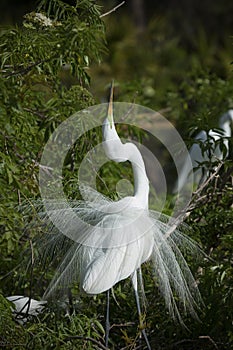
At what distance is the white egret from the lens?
2.21 meters

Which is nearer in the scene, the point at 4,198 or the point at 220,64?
the point at 4,198

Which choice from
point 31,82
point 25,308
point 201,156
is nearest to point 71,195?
point 25,308

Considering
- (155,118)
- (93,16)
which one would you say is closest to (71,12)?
(93,16)

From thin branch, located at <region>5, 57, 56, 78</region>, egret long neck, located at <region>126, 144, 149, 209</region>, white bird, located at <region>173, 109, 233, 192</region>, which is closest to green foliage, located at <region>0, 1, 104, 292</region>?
thin branch, located at <region>5, 57, 56, 78</region>

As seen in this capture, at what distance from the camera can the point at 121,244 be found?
2.24 meters

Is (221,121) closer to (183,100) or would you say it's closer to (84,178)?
(183,100)

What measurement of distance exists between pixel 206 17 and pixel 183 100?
24.3ft

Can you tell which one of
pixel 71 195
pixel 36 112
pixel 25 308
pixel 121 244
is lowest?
pixel 25 308

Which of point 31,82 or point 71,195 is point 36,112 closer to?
point 31,82

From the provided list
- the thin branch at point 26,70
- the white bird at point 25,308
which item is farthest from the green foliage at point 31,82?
the white bird at point 25,308

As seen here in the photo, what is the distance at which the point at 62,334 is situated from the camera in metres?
2.22

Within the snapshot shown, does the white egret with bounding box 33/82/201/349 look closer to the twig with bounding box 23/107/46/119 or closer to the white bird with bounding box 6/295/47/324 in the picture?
the white bird with bounding box 6/295/47/324

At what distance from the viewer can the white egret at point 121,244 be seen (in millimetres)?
2205

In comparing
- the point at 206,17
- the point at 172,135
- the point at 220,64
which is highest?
the point at 206,17
